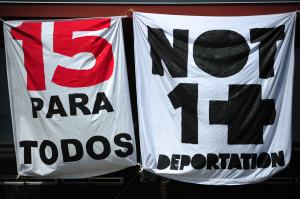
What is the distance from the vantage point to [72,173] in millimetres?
5227

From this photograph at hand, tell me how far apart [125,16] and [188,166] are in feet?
6.50

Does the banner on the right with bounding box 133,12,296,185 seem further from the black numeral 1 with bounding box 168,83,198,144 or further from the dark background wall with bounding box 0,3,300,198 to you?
the dark background wall with bounding box 0,3,300,198

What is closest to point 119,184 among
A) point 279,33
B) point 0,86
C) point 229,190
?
point 229,190

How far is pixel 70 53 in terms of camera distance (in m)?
5.16

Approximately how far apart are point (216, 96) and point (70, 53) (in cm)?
184

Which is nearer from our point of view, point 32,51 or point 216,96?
point 216,96

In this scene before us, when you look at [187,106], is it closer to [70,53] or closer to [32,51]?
[70,53]

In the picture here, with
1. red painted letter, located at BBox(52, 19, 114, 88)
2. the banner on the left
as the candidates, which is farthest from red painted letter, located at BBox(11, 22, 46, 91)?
red painted letter, located at BBox(52, 19, 114, 88)

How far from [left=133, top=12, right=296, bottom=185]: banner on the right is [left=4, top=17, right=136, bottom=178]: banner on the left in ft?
1.02

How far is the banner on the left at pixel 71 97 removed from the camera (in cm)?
512

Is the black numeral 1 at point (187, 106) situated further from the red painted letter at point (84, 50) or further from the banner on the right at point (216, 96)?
the red painted letter at point (84, 50)

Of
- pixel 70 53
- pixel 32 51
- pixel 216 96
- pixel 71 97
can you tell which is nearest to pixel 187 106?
pixel 216 96

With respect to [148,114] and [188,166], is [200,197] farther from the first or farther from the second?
[148,114]

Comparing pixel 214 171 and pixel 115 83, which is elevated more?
pixel 115 83
